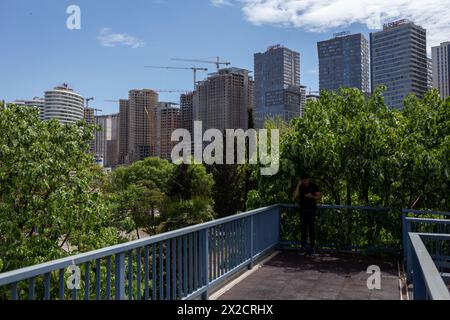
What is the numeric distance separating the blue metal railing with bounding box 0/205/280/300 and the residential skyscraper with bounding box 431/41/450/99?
95798mm

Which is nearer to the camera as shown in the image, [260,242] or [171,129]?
[260,242]

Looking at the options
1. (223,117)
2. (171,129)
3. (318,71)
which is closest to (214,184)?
(223,117)

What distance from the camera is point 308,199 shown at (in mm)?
9070

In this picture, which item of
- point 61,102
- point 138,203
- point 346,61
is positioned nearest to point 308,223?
point 138,203

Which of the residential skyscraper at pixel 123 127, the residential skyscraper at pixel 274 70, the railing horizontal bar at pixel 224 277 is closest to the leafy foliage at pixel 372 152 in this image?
the railing horizontal bar at pixel 224 277

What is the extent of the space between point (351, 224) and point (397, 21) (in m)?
113

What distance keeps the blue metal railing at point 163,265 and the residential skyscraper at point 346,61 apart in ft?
442

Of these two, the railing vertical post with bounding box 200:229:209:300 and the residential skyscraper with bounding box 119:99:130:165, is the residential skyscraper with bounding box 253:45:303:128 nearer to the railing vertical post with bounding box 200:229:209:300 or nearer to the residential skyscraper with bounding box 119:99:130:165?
the residential skyscraper with bounding box 119:99:130:165

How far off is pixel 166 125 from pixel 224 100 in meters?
24.7

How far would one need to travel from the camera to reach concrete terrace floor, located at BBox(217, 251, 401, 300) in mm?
6223

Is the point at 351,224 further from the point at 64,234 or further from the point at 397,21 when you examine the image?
the point at 397,21

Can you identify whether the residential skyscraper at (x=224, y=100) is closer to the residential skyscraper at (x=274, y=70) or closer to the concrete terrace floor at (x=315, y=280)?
the residential skyscraper at (x=274, y=70)

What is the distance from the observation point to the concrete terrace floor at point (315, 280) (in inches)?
245

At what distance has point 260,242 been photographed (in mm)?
8453
